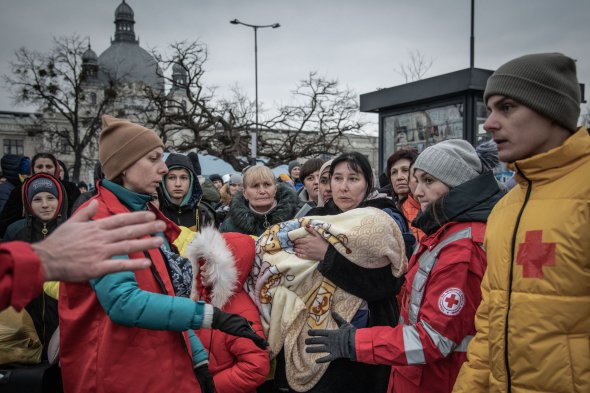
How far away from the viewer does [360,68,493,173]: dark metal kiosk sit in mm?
8070

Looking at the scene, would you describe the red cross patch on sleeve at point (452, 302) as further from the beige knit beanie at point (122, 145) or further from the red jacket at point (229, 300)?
the beige knit beanie at point (122, 145)

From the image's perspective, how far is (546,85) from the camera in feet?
5.76

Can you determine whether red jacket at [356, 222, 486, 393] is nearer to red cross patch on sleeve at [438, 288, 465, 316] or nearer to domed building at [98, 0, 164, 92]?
red cross patch on sleeve at [438, 288, 465, 316]

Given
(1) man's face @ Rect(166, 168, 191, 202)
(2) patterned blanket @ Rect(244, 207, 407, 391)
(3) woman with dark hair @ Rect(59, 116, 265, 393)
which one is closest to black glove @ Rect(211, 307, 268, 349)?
(3) woman with dark hair @ Rect(59, 116, 265, 393)

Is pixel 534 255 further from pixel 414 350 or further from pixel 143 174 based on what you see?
pixel 143 174

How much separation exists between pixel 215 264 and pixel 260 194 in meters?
1.58

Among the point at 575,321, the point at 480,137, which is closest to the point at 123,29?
the point at 480,137

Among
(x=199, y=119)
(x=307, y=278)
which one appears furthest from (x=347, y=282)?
(x=199, y=119)

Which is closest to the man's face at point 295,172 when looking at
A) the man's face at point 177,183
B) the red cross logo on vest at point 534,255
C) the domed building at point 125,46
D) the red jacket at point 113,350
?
the man's face at point 177,183

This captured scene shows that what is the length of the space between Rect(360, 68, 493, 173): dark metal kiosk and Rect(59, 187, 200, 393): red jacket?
7083 mm

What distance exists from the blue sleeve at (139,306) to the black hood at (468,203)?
45.9 inches

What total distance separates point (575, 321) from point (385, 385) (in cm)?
139

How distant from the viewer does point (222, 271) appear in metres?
2.39

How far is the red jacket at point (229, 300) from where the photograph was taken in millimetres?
2391
